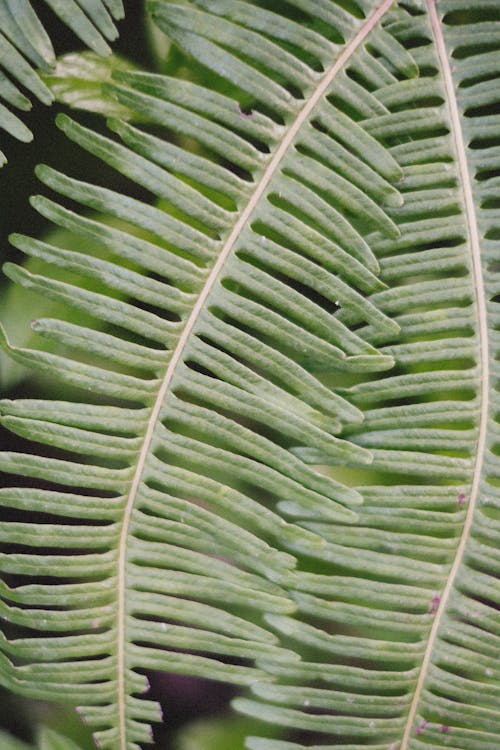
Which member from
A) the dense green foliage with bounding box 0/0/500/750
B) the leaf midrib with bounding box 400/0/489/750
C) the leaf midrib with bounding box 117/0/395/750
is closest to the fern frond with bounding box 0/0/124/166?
the dense green foliage with bounding box 0/0/500/750

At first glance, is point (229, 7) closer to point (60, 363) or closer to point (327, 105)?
point (327, 105)

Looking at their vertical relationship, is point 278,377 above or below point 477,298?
below

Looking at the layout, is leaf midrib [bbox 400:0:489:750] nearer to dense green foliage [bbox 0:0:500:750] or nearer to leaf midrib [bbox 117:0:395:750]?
dense green foliage [bbox 0:0:500:750]

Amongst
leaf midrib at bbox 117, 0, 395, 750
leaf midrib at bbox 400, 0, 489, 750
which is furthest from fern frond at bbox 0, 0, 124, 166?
leaf midrib at bbox 400, 0, 489, 750

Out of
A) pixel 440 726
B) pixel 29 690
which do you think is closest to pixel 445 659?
pixel 440 726

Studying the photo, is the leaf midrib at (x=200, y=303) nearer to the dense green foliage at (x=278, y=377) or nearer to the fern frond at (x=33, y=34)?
the dense green foliage at (x=278, y=377)

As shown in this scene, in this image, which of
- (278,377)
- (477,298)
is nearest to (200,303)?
(278,377)

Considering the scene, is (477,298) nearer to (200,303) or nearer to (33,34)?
(200,303)

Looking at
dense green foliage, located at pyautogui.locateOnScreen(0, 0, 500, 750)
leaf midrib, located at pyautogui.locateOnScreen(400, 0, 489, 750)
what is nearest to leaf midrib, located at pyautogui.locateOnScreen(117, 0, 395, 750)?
dense green foliage, located at pyautogui.locateOnScreen(0, 0, 500, 750)
